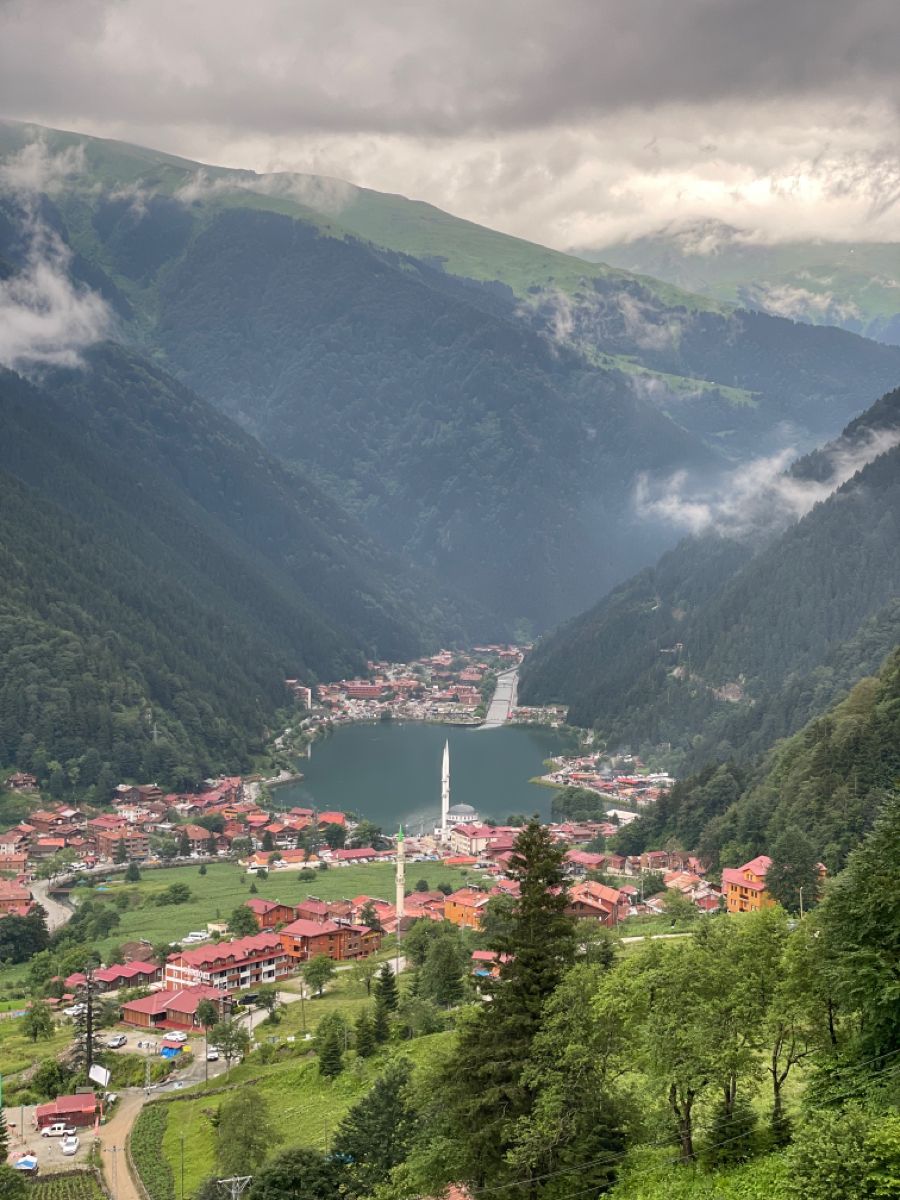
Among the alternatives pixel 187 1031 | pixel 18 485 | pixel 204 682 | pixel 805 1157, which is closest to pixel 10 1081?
pixel 187 1031

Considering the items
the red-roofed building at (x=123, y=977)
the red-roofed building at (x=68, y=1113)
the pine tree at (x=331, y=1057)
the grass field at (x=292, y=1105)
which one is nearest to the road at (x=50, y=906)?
the red-roofed building at (x=123, y=977)

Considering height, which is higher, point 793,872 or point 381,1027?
point 793,872

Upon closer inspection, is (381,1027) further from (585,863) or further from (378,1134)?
(585,863)

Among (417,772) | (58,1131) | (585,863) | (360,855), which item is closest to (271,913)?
(585,863)

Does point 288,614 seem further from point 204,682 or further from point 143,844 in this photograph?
point 143,844

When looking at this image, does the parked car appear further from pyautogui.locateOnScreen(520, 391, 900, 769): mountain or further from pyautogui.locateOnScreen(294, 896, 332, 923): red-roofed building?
pyautogui.locateOnScreen(520, 391, 900, 769): mountain

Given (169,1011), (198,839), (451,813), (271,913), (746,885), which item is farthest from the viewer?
(451,813)

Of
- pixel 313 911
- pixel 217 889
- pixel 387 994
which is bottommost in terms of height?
pixel 217 889

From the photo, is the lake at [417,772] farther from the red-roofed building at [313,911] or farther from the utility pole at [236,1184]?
the utility pole at [236,1184]
